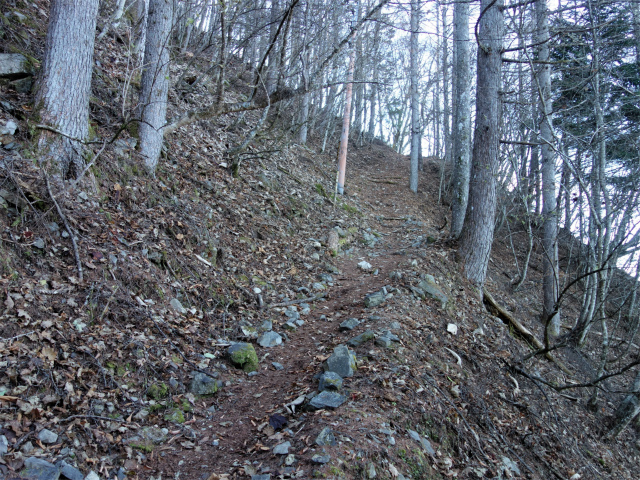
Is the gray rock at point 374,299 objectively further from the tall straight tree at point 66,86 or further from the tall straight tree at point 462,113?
the tall straight tree at point 66,86

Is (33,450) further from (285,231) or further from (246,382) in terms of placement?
(285,231)

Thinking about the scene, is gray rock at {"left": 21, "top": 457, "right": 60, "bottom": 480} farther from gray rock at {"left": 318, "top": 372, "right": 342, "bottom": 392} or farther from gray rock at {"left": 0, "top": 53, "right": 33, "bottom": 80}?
gray rock at {"left": 0, "top": 53, "right": 33, "bottom": 80}

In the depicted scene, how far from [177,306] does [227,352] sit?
82 cm

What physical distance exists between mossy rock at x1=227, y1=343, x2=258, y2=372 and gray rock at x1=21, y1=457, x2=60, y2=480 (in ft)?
6.45

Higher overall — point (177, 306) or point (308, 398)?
point (177, 306)

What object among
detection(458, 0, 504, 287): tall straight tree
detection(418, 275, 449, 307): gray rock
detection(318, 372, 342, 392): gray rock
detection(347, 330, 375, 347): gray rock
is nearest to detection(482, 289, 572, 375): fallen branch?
detection(458, 0, 504, 287): tall straight tree

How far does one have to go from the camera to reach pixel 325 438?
298 centimetres

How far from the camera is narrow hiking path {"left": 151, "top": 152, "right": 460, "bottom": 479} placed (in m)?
2.92

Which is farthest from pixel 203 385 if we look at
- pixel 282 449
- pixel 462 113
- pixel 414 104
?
pixel 414 104

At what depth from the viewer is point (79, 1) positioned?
463 cm

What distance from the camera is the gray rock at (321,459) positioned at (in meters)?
2.75

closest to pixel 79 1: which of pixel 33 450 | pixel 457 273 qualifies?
pixel 33 450

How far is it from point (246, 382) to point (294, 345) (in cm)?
93

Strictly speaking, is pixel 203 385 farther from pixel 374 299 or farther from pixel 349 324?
pixel 374 299
